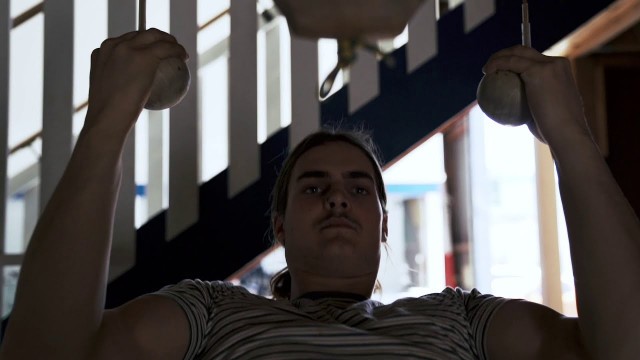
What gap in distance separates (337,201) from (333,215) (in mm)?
26

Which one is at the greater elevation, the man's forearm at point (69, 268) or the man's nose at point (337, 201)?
the man's nose at point (337, 201)

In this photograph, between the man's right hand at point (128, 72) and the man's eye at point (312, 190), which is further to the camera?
the man's eye at point (312, 190)

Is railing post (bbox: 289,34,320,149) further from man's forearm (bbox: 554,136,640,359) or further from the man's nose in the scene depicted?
man's forearm (bbox: 554,136,640,359)

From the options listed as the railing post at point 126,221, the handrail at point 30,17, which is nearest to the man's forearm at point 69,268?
the railing post at point 126,221

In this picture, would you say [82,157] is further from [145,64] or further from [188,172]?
[188,172]

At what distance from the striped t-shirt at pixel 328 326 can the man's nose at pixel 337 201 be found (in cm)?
18

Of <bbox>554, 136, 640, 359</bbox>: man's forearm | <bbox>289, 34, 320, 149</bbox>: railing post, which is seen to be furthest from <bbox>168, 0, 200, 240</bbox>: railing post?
<bbox>554, 136, 640, 359</bbox>: man's forearm

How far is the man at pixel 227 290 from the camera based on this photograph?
3.31 ft

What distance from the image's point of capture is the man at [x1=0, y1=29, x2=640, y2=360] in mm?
1010

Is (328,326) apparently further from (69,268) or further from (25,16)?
(25,16)

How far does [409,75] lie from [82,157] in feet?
3.53

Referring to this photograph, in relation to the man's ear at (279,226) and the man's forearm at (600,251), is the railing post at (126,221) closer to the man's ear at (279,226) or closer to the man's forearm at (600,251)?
the man's ear at (279,226)

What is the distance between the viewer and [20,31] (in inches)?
88.0

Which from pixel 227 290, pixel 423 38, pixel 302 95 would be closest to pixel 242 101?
pixel 302 95
